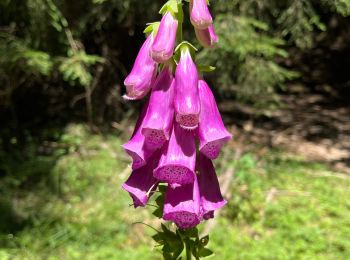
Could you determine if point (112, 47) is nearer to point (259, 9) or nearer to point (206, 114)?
point (259, 9)

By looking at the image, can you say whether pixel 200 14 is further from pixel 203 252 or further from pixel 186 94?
pixel 203 252

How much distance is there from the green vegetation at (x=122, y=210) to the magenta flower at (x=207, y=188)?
297 centimetres

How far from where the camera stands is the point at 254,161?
6.77 metres

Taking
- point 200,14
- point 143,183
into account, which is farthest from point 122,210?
point 200,14

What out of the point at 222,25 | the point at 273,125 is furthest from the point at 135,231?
the point at 273,125

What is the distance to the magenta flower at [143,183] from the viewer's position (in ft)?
5.60

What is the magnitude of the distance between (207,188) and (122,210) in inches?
146

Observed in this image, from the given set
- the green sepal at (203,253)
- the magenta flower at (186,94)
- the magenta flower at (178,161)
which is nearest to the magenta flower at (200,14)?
the magenta flower at (186,94)

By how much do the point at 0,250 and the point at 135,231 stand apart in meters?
1.38

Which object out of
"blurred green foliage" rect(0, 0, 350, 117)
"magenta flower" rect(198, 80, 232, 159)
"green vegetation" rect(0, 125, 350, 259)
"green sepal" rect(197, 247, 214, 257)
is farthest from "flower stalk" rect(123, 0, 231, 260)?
"blurred green foliage" rect(0, 0, 350, 117)

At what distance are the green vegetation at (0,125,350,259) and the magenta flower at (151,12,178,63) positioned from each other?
3.33 meters

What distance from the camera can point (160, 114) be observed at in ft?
5.26

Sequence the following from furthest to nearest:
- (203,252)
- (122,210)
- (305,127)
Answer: (305,127) < (122,210) < (203,252)

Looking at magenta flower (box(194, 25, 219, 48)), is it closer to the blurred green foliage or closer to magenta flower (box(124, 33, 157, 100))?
magenta flower (box(124, 33, 157, 100))
